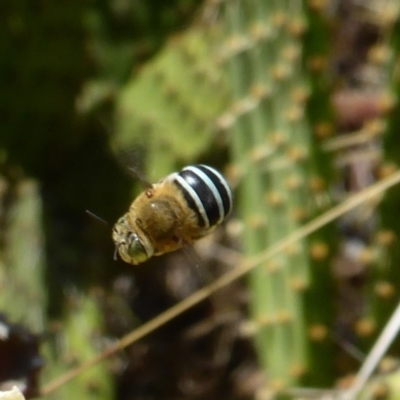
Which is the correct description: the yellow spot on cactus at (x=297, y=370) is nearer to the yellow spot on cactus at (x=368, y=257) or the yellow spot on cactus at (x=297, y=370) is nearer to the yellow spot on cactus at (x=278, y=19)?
the yellow spot on cactus at (x=368, y=257)

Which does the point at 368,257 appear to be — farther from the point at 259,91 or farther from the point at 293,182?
the point at 259,91

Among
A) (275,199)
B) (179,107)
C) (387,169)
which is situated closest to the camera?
(387,169)

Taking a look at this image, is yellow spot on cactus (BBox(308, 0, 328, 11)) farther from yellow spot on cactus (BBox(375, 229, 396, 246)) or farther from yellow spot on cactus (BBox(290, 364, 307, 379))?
yellow spot on cactus (BBox(290, 364, 307, 379))

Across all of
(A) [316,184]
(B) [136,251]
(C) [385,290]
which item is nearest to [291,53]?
(A) [316,184]

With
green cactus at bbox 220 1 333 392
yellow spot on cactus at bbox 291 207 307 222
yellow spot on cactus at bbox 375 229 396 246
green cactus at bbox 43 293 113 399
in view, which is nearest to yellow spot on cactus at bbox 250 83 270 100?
green cactus at bbox 220 1 333 392

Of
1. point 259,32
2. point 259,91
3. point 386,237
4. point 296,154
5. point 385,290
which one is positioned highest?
point 259,32

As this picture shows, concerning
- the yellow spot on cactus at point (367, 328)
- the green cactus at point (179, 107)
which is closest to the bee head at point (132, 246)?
the yellow spot on cactus at point (367, 328)
